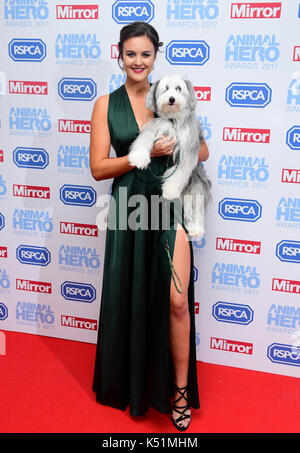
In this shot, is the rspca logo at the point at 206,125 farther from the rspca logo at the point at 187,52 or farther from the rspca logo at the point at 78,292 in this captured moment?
the rspca logo at the point at 78,292

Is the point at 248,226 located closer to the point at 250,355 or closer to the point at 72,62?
the point at 250,355

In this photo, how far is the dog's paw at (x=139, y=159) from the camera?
191 centimetres

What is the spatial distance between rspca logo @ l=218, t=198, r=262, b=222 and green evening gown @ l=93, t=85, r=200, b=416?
59cm

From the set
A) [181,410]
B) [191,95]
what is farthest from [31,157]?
[181,410]

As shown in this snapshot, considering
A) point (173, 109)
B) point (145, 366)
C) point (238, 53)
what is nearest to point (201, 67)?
point (238, 53)

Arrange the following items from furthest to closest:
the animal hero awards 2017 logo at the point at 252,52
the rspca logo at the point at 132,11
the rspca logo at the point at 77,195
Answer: the rspca logo at the point at 77,195, the rspca logo at the point at 132,11, the animal hero awards 2017 logo at the point at 252,52

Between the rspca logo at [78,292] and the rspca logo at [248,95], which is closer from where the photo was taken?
the rspca logo at [248,95]

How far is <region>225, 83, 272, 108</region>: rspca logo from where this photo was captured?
2422 mm

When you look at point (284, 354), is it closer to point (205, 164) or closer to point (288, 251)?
point (288, 251)

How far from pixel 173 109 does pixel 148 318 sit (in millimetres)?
992

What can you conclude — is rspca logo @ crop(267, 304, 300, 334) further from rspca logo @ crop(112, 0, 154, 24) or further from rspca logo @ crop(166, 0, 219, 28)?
rspca logo @ crop(112, 0, 154, 24)

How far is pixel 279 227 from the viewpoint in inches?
101

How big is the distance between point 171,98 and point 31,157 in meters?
1.31

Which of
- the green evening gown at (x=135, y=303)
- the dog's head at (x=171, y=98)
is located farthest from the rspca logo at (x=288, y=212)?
the dog's head at (x=171, y=98)
